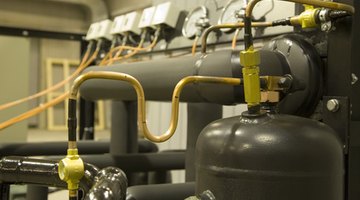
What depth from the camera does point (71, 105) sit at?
0.64 metres

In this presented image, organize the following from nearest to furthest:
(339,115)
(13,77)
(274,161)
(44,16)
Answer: (274,161), (339,115), (44,16), (13,77)

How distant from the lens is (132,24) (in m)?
1.73

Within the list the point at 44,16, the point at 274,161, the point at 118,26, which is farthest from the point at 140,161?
→ the point at 44,16

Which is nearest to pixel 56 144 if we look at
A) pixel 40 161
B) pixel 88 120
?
pixel 88 120

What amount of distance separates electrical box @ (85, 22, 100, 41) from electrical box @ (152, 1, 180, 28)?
50 centimetres

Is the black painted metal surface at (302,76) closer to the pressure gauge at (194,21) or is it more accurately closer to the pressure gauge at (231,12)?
the pressure gauge at (231,12)

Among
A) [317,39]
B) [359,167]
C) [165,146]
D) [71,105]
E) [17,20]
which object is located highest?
[17,20]

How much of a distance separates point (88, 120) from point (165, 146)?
365 mm

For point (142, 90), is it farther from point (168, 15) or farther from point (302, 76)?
point (168, 15)

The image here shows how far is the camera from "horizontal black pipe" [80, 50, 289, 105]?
0.76 meters

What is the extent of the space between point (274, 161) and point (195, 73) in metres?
0.31

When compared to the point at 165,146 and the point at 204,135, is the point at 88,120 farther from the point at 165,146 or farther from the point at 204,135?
the point at 204,135

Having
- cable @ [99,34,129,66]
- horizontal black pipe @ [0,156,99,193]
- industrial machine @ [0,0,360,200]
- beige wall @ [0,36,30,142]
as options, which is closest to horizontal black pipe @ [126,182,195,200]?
industrial machine @ [0,0,360,200]

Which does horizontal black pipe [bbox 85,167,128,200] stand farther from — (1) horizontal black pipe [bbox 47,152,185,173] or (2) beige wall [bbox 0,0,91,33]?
(2) beige wall [bbox 0,0,91,33]
